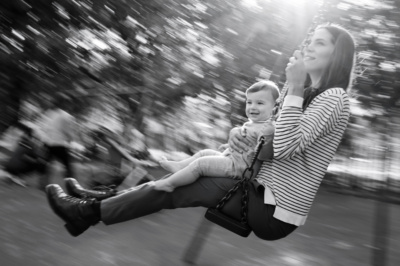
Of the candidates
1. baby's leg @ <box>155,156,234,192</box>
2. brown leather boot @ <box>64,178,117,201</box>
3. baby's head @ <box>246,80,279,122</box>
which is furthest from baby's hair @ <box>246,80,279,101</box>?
brown leather boot @ <box>64,178,117,201</box>

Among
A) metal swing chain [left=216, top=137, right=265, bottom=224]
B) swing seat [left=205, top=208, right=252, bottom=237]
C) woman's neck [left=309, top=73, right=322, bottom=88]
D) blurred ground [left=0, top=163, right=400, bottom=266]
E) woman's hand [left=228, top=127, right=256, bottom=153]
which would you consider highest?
woman's neck [left=309, top=73, right=322, bottom=88]

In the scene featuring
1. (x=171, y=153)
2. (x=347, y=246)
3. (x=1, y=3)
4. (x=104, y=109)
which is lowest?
(x=347, y=246)

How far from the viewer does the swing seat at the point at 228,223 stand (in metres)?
2.54

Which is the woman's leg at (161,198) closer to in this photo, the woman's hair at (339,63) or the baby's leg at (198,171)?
the baby's leg at (198,171)

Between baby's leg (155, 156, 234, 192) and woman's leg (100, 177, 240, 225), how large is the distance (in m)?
0.03

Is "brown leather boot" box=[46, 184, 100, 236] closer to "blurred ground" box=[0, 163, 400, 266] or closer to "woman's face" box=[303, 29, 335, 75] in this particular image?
"woman's face" box=[303, 29, 335, 75]

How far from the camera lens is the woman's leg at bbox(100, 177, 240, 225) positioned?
2613 millimetres

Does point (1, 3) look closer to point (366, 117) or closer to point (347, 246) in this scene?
point (347, 246)

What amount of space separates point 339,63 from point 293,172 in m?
0.51

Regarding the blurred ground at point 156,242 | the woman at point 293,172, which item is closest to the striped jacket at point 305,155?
the woman at point 293,172

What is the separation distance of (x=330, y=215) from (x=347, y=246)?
1906mm

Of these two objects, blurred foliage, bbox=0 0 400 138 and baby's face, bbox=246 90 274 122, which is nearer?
baby's face, bbox=246 90 274 122

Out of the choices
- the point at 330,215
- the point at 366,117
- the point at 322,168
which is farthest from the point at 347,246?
the point at 322,168

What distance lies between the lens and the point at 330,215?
8562mm
